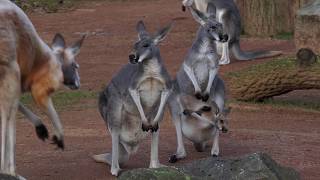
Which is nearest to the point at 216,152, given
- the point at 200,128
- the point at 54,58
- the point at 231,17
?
the point at 200,128

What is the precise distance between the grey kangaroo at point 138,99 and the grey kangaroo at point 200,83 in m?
0.62

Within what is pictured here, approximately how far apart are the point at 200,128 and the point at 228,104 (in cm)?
247

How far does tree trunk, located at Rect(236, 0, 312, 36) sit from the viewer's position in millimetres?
15773

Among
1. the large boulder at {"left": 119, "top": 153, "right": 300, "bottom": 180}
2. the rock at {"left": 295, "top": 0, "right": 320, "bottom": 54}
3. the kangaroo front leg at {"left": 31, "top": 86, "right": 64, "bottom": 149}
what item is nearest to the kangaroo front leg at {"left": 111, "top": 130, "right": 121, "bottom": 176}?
the kangaroo front leg at {"left": 31, "top": 86, "right": 64, "bottom": 149}

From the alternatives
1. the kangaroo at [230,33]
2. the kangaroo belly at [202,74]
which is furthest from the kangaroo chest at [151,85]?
the kangaroo at [230,33]

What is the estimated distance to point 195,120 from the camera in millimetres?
8719

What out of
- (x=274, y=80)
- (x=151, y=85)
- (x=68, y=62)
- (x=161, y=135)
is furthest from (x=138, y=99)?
(x=274, y=80)

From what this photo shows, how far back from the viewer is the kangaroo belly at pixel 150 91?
26.2ft

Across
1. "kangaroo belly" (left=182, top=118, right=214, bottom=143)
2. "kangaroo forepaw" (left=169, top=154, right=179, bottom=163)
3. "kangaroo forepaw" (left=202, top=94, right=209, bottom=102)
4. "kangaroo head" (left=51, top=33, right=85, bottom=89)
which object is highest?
"kangaroo head" (left=51, top=33, right=85, bottom=89)

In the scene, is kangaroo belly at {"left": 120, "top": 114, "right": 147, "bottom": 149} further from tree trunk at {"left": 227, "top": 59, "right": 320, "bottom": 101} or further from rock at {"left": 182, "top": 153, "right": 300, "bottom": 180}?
tree trunk at {"left": 227, "top": 59, "right": 320, "bottom": 101}

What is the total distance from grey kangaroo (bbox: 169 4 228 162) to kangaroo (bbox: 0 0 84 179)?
1.22 meters

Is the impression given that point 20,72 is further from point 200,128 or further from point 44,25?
point 44,25

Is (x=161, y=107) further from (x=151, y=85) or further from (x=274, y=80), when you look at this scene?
(x=274, y=80)

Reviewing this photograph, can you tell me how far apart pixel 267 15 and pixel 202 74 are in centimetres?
735
